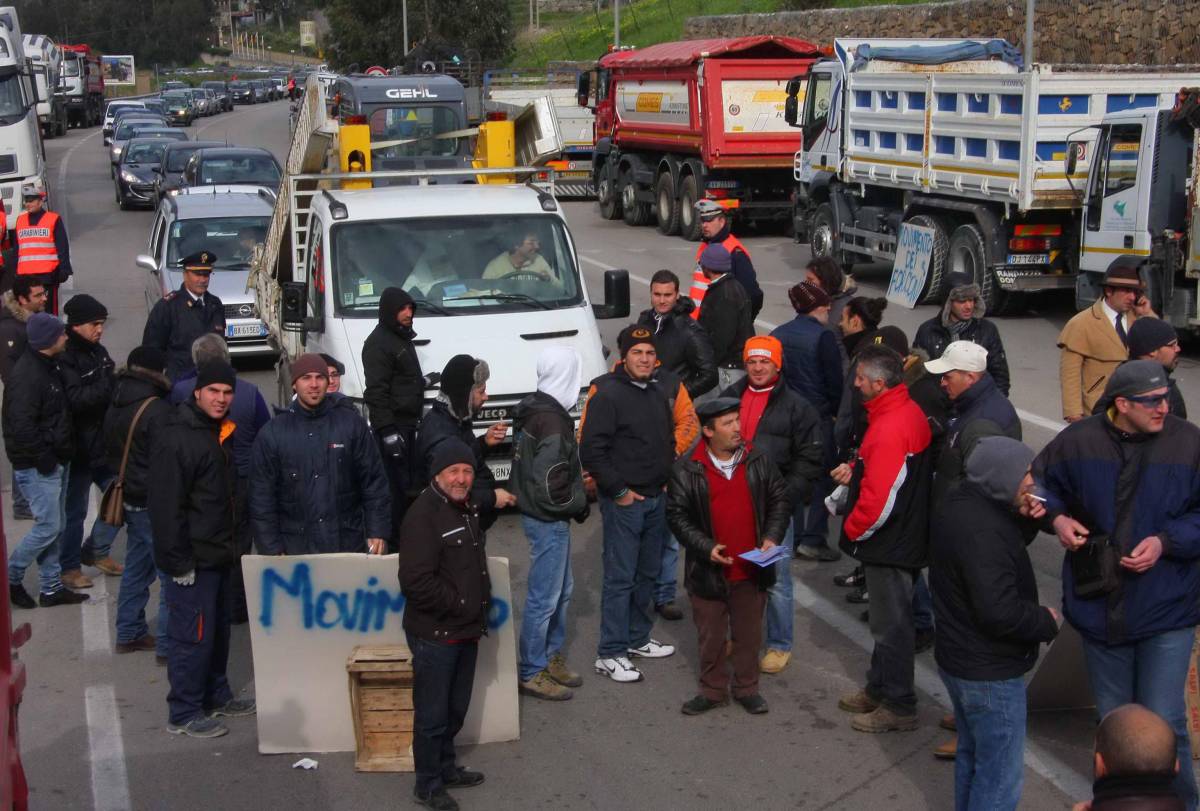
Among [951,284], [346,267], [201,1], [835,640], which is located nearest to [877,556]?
[835,640]

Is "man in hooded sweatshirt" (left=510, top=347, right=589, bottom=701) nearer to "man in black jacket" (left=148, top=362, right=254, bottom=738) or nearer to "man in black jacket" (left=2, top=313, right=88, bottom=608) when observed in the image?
"man in black jacket" (left=148, top=362, right=254, bottom=738)

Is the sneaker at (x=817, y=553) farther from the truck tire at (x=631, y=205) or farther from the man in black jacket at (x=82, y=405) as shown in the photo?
the truck tire at (x=631, y=205)

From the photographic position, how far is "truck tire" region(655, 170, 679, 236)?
2750 cm

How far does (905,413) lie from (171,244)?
11.8 metres

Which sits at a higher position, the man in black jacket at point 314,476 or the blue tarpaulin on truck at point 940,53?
the blue tarpaulin on truck at point 940,53

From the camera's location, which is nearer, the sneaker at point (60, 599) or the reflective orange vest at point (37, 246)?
the sneaker at point (60, 599)

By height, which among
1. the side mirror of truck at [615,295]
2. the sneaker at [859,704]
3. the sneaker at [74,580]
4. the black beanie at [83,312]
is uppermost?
the black beanie at [83,312]

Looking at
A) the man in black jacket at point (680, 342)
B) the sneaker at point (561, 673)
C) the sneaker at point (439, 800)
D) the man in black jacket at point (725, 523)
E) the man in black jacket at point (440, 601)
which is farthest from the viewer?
the man in black jacket at point (680, 342)

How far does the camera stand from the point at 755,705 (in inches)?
264

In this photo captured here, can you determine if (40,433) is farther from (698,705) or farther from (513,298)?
(698,705)

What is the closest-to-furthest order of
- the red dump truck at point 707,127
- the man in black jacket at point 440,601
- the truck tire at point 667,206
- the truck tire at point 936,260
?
the man in black jacket at point 440,601
the truck tire at point 936,260
the red dump truck at point 707,127
the truck tire at point 667,206

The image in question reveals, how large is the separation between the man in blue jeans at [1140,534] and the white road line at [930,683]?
824 mm

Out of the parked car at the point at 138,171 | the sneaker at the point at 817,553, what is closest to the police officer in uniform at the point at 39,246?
the sneaker at the point at 817,553

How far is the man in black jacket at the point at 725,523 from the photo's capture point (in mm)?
6410
